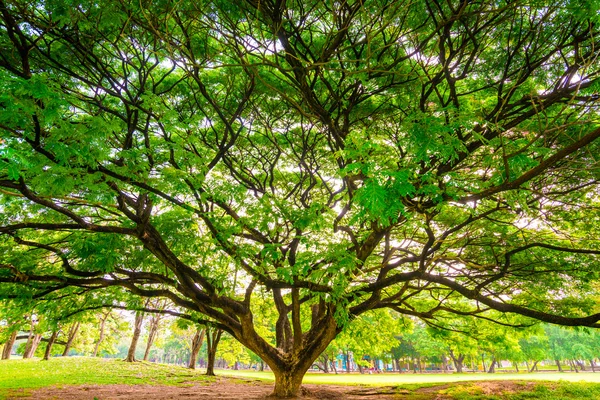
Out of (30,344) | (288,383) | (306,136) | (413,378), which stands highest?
(306,136)

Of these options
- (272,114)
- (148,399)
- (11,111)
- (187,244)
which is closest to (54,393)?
(148,399)

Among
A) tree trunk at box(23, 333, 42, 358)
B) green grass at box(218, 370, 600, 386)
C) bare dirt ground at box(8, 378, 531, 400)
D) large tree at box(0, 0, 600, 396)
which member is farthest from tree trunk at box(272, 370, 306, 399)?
tree trunk at box(23, 333, 42, 358)

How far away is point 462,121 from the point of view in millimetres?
3715

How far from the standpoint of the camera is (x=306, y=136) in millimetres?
8297

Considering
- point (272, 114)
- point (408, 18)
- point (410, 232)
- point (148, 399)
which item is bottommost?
point (148, 399)

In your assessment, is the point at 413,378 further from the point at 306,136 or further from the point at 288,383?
the point at 306,136

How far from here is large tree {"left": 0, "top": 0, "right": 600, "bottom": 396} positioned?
4.06 meters

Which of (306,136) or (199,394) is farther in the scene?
(199,394)

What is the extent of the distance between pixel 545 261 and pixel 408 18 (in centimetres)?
682

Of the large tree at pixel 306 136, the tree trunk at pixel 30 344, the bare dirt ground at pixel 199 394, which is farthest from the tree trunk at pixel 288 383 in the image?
the tree trunk at pixel 30 344

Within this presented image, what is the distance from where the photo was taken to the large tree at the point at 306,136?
160 inches

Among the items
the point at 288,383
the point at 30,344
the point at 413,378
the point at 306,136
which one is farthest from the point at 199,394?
the point at 30,344

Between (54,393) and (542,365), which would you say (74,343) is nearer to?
(54,393)

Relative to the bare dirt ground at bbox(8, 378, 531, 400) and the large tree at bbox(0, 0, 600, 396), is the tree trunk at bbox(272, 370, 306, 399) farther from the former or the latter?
the bare dirt ground at bbox(8, 378, 531, 400)
